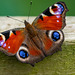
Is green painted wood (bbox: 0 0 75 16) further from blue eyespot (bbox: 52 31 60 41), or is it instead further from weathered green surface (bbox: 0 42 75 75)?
weathered green surface (bbox: 0 42 75 75)

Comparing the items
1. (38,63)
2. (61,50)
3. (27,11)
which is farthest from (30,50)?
(27,11)

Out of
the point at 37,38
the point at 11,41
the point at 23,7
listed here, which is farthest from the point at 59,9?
the point at 23,7

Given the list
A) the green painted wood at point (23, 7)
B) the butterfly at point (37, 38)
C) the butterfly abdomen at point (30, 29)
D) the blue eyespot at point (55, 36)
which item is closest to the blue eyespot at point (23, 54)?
the butterfly at point (37, 38)

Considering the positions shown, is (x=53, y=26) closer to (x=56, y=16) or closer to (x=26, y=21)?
(x=56, y=16)

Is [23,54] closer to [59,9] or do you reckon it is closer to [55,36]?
[55,36]

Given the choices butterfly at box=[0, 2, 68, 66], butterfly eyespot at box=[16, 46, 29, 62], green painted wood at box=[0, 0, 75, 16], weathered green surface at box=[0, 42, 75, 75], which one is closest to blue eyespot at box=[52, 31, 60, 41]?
butterfly at box=[0, 2, 68, 66]
